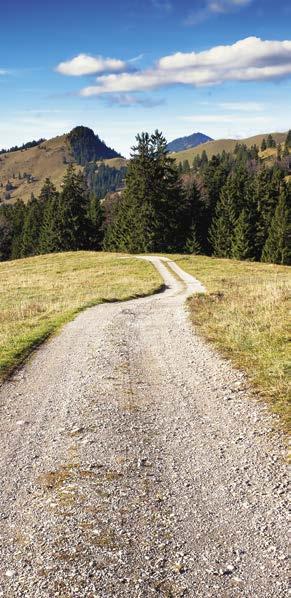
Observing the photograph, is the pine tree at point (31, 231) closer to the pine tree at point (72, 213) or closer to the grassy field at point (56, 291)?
the pine tree at point (72, 213)

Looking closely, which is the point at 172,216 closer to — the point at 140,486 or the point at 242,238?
the point at 242,238

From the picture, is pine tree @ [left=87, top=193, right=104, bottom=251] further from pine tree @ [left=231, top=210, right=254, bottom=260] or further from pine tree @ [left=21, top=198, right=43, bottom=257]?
pine tree @ [left=231, top=210, right=254, bottom=260]

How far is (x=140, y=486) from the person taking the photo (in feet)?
20.9

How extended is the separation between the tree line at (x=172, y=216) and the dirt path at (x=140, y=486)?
66.9m

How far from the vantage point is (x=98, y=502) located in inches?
236

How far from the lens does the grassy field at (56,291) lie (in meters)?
16.2

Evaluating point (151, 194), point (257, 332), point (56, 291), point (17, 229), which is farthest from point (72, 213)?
point (257, 332)

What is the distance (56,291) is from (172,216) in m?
49.3

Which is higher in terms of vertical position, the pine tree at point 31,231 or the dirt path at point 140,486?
the pine tree at point 31,231

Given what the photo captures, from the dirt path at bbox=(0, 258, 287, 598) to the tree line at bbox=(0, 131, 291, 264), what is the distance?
219 ft

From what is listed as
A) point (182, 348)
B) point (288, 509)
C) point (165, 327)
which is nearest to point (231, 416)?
point (288, 509)

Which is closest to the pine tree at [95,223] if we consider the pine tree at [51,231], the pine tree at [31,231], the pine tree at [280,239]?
the pine tree at [51,231]

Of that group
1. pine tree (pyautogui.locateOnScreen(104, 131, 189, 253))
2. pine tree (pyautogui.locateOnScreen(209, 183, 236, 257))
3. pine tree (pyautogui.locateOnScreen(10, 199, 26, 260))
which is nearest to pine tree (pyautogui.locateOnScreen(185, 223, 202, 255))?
pine tree (pyautogui.locateOnScreen(209, 183, 236, 257))

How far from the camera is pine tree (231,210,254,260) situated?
77500 mm
